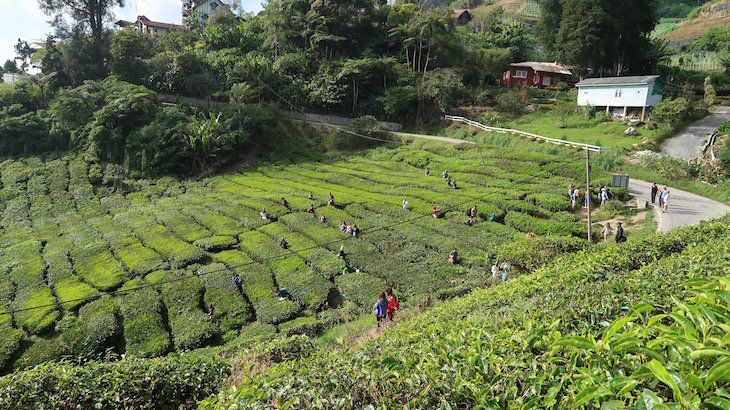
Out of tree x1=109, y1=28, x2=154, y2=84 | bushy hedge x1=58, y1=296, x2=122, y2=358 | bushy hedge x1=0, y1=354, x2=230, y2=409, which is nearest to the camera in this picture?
bushy hedge x1=0, y1=354, x2=230, y2=409

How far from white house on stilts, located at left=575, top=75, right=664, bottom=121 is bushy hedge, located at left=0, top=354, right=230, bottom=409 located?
4340 cm

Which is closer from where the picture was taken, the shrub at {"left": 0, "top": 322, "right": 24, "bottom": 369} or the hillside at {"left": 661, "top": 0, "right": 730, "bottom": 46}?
the shrub at {"left": 0, "top": 322, "right": 24, "bottom": 369}

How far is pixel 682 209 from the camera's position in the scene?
73.6ft

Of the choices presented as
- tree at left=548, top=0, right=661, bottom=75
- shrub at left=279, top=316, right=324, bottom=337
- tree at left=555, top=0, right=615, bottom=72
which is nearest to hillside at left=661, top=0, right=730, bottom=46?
tree at left=548, top=0, right=661, bottom=75

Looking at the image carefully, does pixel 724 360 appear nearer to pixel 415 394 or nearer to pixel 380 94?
pixel 415 394

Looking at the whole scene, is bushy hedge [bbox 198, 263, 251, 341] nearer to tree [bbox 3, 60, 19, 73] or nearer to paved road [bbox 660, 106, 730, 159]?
paved road [bbox 660, 106, 730, 159]

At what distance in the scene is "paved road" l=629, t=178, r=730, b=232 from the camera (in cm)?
2064

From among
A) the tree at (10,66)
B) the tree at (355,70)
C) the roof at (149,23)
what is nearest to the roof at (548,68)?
the tree at (355,70)

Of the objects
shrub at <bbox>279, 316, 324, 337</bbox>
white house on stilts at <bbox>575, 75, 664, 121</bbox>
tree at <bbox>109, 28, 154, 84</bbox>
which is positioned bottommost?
shrub at <bbox>279, 316, 324, 337</bbox>

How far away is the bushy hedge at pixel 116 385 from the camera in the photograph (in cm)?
669

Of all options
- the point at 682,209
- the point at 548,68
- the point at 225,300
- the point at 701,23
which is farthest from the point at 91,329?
the point at 701,23

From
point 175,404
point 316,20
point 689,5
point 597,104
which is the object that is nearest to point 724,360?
point 175,404

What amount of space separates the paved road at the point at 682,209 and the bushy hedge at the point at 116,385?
21.0 metres

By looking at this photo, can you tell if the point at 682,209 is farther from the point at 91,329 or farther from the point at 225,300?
the point at 91,329
